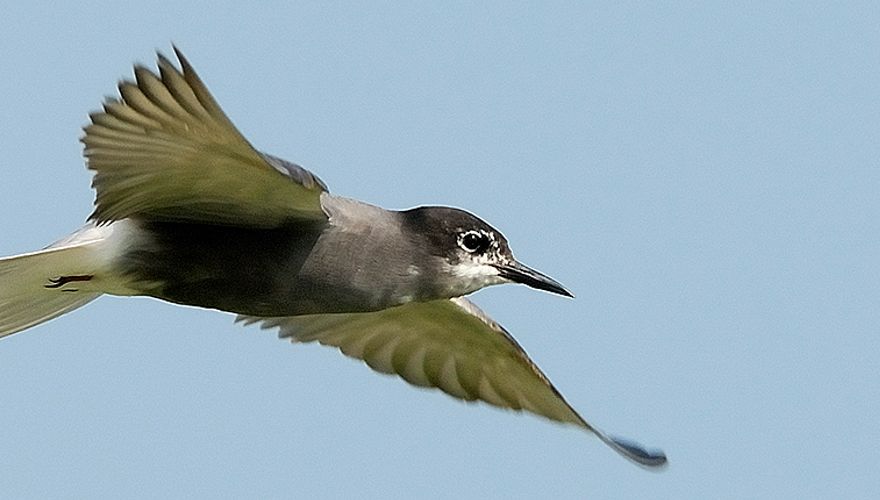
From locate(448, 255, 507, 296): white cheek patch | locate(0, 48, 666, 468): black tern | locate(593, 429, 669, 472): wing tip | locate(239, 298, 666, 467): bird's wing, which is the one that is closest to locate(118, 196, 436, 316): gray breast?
locate(0, 48, 666, 468): black tern

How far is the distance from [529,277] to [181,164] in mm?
1995

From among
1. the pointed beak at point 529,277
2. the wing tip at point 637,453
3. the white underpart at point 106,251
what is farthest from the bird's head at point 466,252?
the white underpart at point 106,251

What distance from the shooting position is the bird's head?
8.55 metres

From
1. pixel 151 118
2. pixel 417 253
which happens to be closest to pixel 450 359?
pixel 417 253

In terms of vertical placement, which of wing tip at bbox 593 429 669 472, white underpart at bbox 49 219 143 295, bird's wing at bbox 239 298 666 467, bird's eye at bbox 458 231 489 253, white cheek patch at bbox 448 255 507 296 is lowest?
wing tip at bbox 593 429 669 472

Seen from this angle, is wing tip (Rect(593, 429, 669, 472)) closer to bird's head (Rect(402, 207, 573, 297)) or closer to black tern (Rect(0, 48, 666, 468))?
black tern (Rect(0, 48, 666, 468))

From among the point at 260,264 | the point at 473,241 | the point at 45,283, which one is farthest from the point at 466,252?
the point at 45,283

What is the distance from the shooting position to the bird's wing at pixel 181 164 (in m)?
7.16

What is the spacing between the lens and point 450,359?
1041 cm

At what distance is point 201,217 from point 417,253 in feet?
3.38

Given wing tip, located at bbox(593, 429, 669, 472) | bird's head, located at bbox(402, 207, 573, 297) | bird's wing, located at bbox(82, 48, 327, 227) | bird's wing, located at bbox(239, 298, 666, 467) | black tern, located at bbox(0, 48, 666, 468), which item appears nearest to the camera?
bird's wing, located at bbox(82, 48, 327, 227)

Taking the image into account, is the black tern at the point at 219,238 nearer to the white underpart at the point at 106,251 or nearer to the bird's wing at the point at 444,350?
the white underpart at the point at 106,251

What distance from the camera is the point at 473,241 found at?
341 inches

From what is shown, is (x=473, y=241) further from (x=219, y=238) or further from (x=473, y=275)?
(x=219, y=238)
